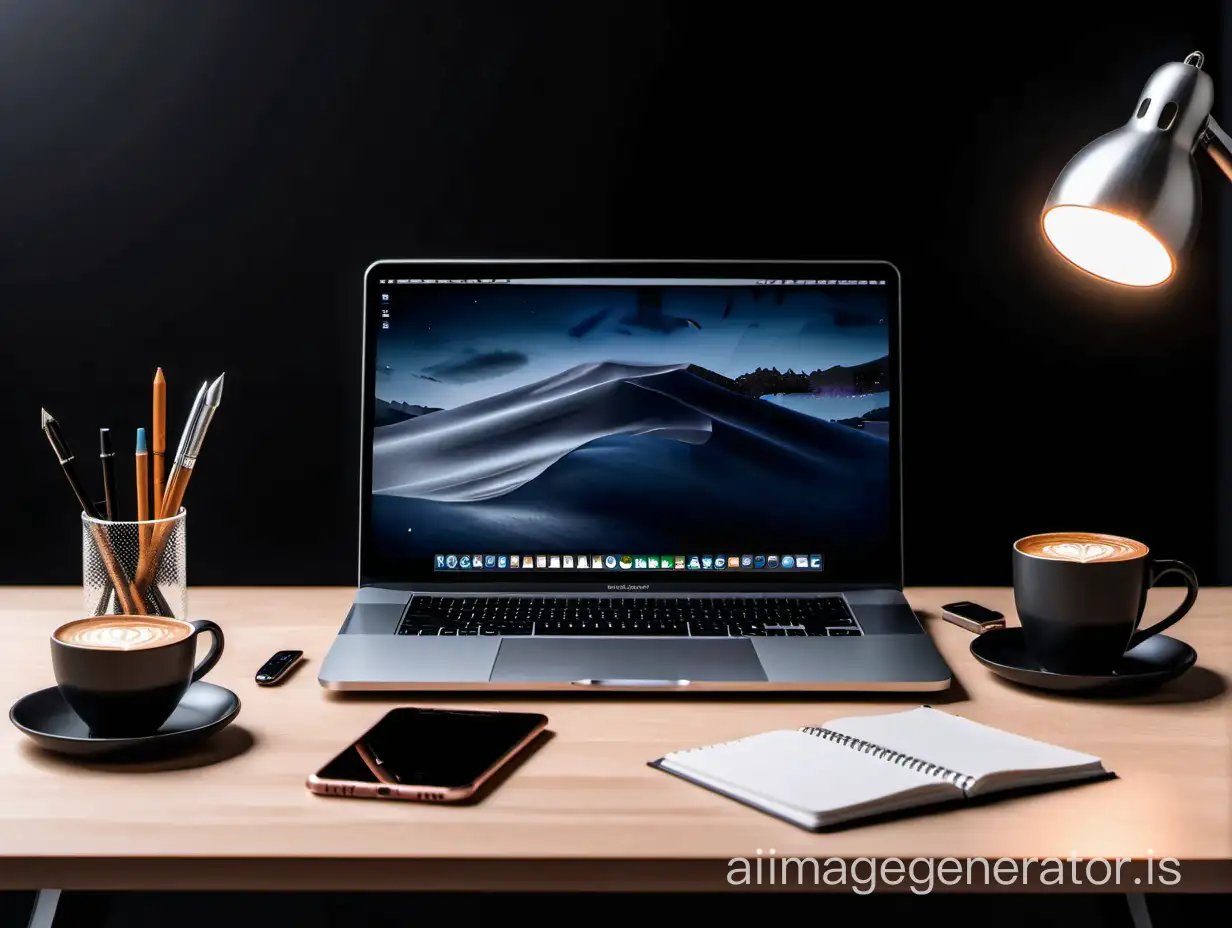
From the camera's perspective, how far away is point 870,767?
0.77 metres

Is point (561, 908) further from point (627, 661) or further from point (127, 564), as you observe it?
point (127, 564)

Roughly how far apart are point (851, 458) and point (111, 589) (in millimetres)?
730

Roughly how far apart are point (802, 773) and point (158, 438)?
723 millimetres

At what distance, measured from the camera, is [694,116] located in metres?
1.28

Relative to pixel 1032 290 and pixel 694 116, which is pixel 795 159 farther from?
pixel 1032 290

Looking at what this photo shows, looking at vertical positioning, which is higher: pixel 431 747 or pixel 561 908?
pixel 431 747

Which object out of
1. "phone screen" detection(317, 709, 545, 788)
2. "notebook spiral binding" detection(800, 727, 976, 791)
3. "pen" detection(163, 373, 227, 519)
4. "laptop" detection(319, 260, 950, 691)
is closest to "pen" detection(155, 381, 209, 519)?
"pen" detection(163, 373, 227, 519)

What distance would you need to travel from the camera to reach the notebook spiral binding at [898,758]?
29.5 inches

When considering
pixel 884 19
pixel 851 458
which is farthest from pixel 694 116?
pixel 851 458

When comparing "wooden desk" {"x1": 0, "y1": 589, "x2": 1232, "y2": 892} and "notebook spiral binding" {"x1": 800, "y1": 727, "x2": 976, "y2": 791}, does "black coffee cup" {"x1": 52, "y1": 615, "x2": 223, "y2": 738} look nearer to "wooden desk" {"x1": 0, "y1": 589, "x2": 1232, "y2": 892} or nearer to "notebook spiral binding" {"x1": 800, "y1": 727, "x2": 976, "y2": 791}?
"wooden desk" {"x1": 0, "y1": 589, "x2": 1232, "y2": 892}

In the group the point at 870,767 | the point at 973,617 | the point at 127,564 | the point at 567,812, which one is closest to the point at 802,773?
the point at 870,767

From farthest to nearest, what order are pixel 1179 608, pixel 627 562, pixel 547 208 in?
pixel 547 208
pixel 627 562
pixel 1179 608

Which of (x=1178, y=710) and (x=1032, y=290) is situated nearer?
(x=1178, y=710)

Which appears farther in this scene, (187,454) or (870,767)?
(187,454)
